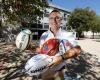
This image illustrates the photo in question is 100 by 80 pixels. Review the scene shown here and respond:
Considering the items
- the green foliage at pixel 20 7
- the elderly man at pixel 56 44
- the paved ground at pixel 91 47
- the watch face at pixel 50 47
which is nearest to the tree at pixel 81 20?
the paved ground at pixel 91 47

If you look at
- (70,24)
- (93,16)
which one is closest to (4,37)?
(70,24)

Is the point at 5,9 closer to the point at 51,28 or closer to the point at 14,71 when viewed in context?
the point at 14,71

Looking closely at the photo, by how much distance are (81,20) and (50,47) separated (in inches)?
2268

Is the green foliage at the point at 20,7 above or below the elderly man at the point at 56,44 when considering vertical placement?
above

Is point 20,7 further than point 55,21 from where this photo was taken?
Yes

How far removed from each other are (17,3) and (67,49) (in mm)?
6502

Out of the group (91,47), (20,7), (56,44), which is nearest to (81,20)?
(91,47)

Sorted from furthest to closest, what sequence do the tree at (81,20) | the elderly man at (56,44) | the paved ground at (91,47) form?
the tree at (81,20) < the paved ground at (91,47) < the elderly man at (56,44)

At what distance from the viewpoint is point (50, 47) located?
152 inches

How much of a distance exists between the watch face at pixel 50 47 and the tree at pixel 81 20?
56.3 m

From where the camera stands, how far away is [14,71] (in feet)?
35.4

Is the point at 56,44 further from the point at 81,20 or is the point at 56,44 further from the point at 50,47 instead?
the point at 81,20

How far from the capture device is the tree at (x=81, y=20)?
60188 millimetres

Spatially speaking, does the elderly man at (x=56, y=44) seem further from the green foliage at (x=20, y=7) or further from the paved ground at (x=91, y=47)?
the paved ground at (x=91, y=47)
